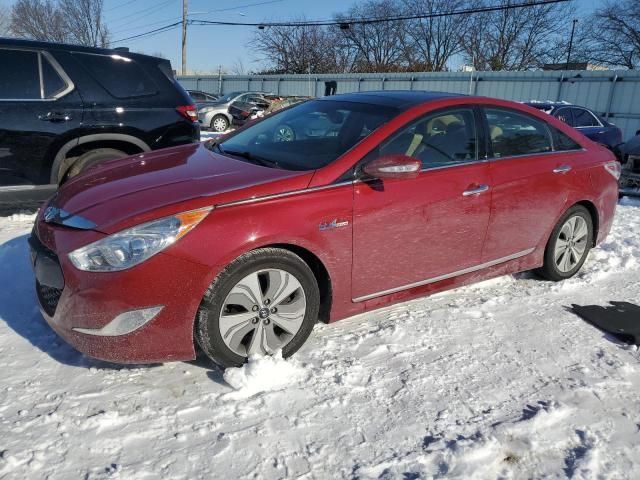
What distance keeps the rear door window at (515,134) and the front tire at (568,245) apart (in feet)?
2.14

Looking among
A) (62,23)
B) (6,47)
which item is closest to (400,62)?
(62,23)

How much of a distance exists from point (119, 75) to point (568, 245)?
4713 mm

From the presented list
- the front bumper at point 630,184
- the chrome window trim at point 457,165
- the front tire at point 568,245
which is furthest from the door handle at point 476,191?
the front bumper at point 630,184

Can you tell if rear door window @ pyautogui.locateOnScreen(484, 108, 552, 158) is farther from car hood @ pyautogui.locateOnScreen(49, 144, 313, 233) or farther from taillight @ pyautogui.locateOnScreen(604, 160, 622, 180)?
car hood @ pyautogui.locateOnScreen(49, 144, 313, 233)

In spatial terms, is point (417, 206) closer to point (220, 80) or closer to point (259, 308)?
point (259, 308)

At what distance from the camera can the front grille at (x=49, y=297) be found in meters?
2.74

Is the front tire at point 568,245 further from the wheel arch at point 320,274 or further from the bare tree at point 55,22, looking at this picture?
the bare tree at point 55,22

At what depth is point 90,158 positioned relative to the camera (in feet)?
17.7

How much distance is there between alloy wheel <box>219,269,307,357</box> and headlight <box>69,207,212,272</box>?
0.44 metres

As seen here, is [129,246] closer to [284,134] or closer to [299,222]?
[299,222]

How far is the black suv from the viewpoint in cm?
509

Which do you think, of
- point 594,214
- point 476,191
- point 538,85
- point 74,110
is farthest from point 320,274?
point 538,85

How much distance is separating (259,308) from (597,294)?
2.94 meters

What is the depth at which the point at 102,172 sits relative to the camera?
3465 millimetres
